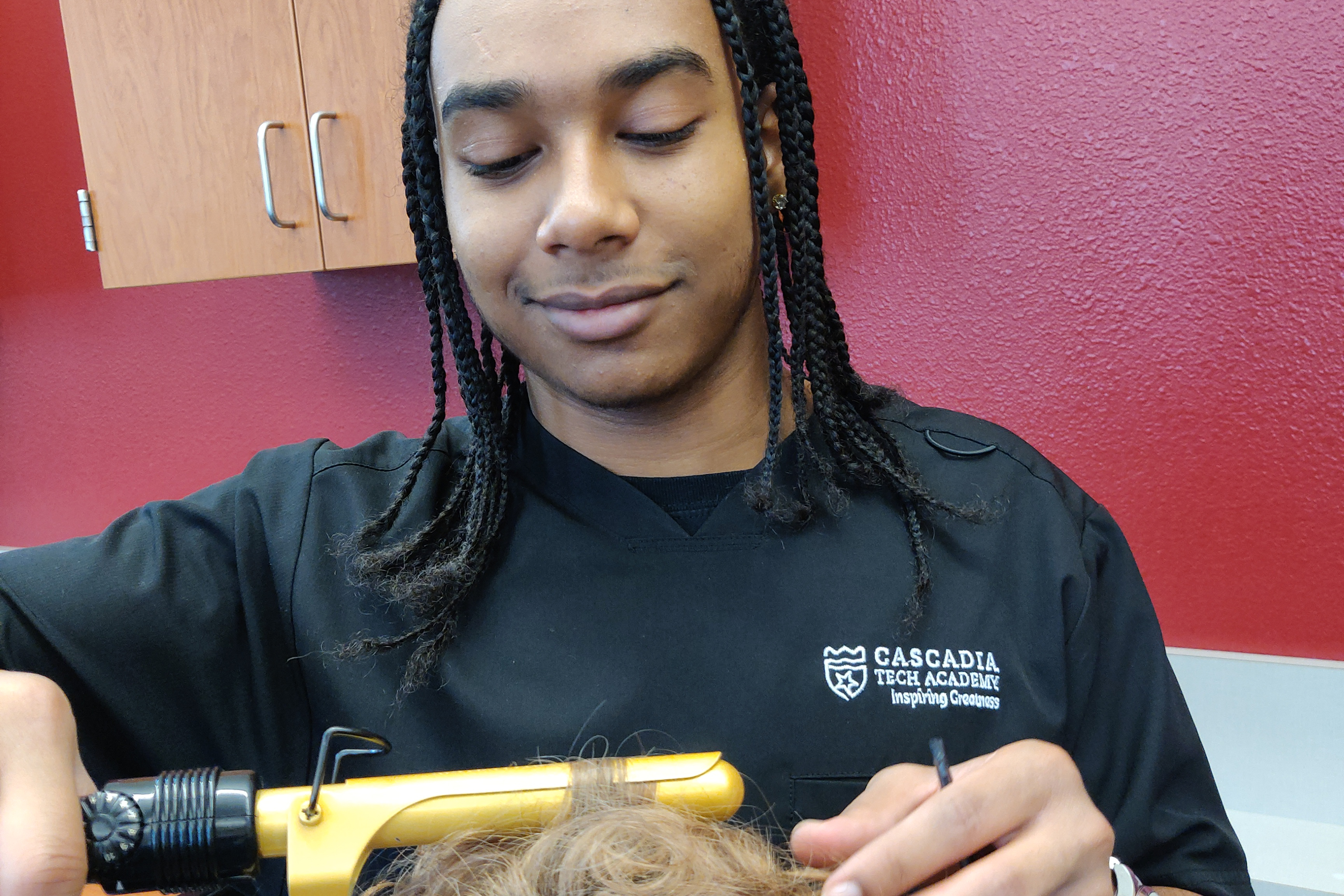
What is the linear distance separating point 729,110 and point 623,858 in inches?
27.5

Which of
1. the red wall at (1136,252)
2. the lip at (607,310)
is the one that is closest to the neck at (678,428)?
the lip at (607,310)

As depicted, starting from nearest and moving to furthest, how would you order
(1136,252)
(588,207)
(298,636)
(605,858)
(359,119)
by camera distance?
1. (605,858)
2. (588,207)
3. (298,636)
4. (1136,252)
5. (359,119)

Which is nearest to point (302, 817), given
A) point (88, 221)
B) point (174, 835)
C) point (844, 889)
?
point (174, 835)

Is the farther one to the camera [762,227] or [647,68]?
[762,227]

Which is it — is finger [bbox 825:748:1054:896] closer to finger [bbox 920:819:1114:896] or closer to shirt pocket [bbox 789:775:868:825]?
finger [bbox 920:819:1114:896]

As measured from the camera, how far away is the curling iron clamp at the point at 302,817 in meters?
0.49

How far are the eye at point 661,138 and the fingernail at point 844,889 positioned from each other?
2.05 feet

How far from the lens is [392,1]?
1.58 m

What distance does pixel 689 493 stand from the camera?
99cm

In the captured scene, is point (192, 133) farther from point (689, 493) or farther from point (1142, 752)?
point (1142, 752)

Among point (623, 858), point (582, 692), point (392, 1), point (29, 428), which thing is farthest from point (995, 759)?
point (29, 428)

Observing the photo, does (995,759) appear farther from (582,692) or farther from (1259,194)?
(1259,194)

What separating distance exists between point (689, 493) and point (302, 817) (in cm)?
55

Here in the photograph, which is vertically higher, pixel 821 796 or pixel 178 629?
pixel 178 629
